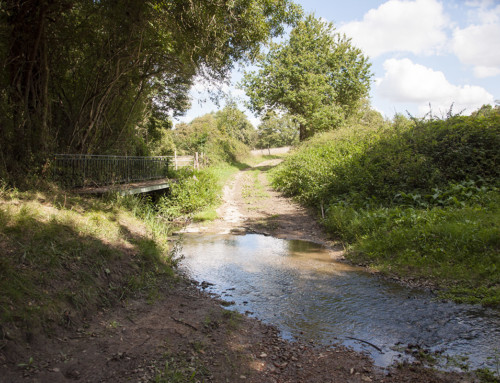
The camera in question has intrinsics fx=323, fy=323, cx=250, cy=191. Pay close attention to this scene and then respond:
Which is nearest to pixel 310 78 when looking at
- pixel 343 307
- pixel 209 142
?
pixel 209 142

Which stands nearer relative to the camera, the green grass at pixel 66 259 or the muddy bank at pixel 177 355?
the muddy bank at pixel 177 355

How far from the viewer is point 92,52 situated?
938cm

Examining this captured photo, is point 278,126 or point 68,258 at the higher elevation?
point 278,126

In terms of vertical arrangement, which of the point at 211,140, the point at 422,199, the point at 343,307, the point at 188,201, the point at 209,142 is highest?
the point at 211,140

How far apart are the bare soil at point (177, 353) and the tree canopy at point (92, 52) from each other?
4.52 m

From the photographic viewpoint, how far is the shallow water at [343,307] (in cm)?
379

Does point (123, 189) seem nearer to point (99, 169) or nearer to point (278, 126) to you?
point (99, 169)

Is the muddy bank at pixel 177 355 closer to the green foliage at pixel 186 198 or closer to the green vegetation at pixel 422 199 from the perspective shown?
the green vegetation at pixel 422 199

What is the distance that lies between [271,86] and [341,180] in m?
18.3

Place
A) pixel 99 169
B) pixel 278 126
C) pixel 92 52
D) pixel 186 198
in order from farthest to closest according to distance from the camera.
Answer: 1. pixel 278 126
2. pixel 186 198
3. pixel 99 169
4. pixel 92 52

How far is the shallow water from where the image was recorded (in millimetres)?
3791

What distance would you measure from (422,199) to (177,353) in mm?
7720

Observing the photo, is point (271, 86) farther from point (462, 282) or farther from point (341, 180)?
point (462, 282)

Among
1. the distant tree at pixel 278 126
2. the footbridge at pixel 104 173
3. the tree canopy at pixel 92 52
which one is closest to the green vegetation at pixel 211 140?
the distant tree at pixel 278 126
